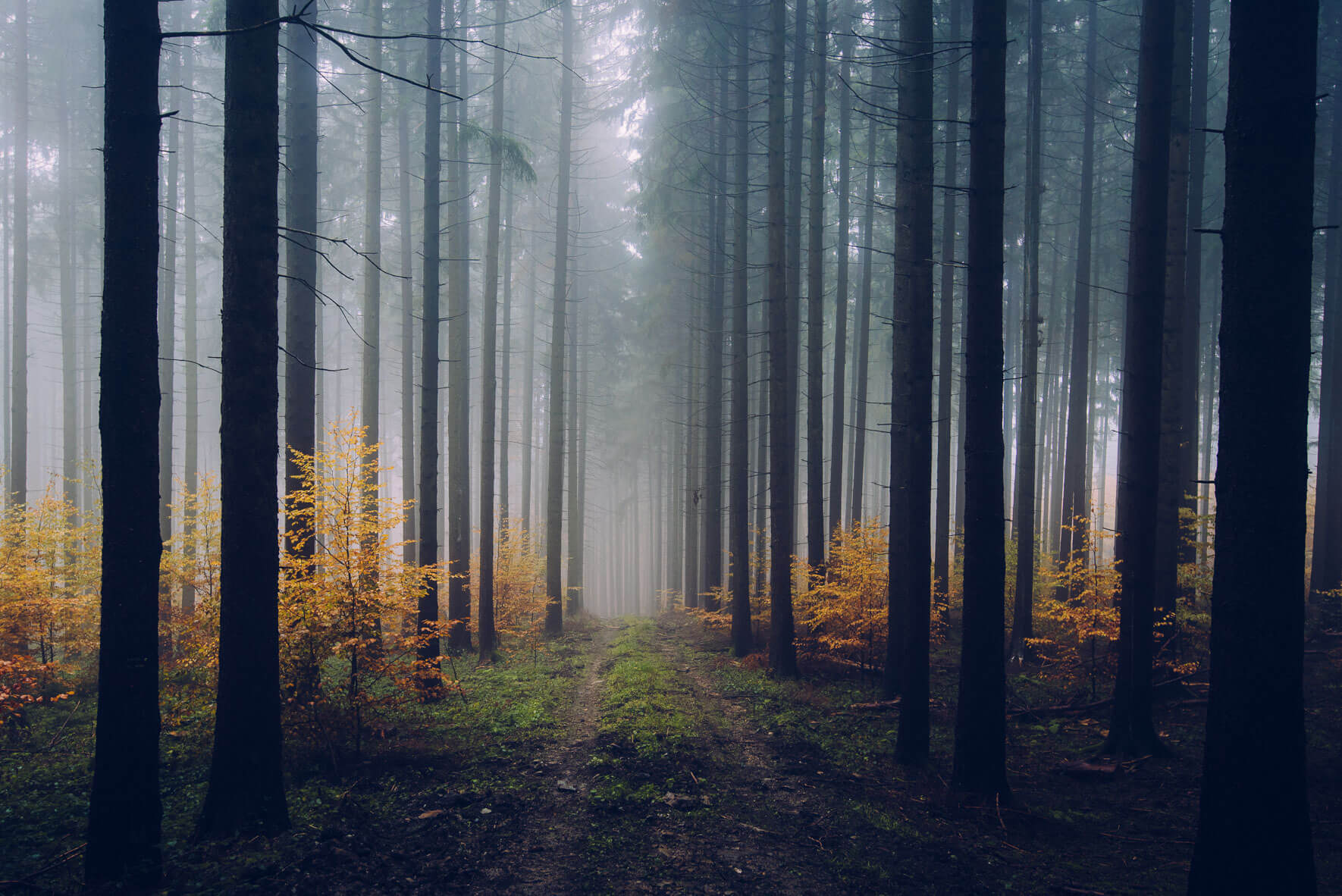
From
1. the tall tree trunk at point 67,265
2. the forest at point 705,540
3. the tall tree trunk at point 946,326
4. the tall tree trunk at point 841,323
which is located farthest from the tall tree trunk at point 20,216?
the tall tree trunk at point 946,326

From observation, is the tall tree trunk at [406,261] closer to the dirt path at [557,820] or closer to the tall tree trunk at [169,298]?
the tall tree trunk at [169,298]

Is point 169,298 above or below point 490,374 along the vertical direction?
above

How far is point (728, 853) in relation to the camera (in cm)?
554

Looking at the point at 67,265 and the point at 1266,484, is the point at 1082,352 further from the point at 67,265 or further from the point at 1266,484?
the point at 67,265

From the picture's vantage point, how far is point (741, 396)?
13969 millimetres

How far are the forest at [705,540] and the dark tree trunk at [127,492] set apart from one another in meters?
0.03

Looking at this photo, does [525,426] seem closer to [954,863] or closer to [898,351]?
[898,351]

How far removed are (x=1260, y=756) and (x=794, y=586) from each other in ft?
38.2

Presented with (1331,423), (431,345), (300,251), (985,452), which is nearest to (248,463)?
(300,251)

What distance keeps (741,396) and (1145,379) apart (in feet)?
23.8

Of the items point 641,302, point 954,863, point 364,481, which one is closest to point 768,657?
point 954,863

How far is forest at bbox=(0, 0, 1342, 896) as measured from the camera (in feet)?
14.9

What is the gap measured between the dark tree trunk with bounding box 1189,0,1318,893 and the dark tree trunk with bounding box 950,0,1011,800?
239cm

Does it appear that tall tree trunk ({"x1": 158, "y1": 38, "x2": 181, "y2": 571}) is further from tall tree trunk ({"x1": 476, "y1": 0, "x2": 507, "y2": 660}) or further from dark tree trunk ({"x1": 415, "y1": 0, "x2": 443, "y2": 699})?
dark tree trunk ({"x1": 415, "y1": 0, "x2": 443, "y2": 699})
